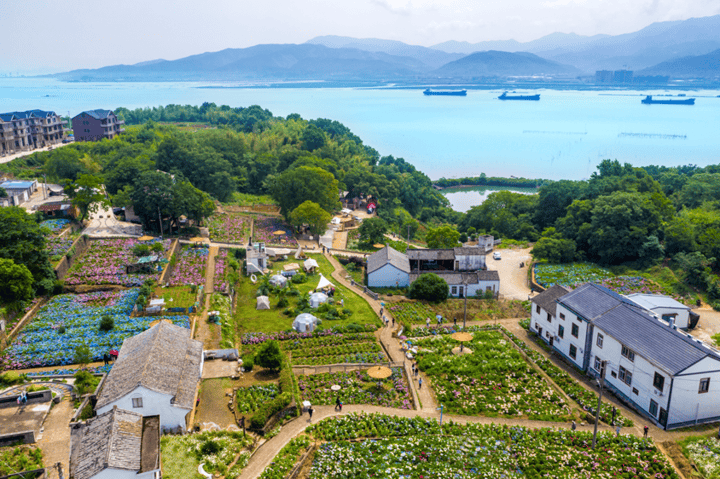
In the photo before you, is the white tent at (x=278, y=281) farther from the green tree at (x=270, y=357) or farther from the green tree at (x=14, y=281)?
the green tree at (x=14, y=281)

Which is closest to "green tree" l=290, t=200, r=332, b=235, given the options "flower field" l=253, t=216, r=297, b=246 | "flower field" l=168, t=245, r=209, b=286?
"flower field" l=253, t=216, r=297, b=246

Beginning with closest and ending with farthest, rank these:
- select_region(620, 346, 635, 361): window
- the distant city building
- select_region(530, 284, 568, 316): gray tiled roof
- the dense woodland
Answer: select_region(620, 346, 635, 361): window < select_region(530, 284, 568, 316): gray tiled roof < the dense woodland < the distant city building

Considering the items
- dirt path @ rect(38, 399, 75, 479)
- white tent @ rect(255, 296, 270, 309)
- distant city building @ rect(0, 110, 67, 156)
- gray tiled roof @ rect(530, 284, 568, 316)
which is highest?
distant city building @ rect(0, 110, 67, 156)

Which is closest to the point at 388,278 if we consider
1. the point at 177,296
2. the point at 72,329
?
the point at 177,296

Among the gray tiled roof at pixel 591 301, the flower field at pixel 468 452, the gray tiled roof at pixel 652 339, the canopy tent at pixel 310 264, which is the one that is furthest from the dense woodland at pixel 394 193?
the flower field at pixel 468 452

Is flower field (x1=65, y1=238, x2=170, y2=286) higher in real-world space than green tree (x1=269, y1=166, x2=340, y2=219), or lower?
lower

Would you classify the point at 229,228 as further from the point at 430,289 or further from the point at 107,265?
the point at 430,289

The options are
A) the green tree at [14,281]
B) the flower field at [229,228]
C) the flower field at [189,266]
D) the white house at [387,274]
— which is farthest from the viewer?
the flower field at [229,228]

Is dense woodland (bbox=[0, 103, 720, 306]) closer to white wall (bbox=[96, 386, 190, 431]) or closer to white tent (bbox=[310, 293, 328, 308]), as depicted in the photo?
white tent (bbox=[310, 293, 328, 308])
